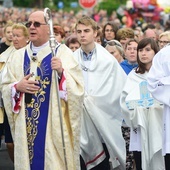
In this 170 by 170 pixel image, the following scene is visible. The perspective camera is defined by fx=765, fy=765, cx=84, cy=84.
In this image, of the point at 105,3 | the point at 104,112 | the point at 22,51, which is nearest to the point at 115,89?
the point at 104,112

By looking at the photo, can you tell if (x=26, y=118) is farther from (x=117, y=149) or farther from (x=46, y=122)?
(x=117, y=149)

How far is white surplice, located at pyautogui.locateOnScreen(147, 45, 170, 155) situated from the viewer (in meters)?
7.60

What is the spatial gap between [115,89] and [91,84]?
1.09 feet

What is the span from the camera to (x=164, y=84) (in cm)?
763

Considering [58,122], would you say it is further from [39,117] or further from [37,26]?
[37,26]

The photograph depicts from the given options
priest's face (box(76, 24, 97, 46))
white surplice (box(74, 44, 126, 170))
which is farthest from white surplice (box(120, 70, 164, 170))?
priest's face (box(76, 24, 97, 46))

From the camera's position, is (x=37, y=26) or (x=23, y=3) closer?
(x=37, y=26)

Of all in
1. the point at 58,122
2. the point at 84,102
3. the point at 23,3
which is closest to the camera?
the point at 58,122

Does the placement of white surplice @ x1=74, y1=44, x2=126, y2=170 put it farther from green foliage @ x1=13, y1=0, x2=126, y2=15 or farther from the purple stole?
green foliage @ x1=13, y1=0, x2=126, y2=15

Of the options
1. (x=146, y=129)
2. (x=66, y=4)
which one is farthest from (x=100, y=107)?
(x=66, y=4)

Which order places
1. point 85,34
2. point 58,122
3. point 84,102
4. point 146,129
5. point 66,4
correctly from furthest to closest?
1. point 66,4
2. point 85,34
3. point 84,102
4. point 146,129
5. point 58,122

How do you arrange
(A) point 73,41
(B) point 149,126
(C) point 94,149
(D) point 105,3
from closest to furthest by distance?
(B) point 149,126 < (C) point 94,149 < (A) point 73,41 < (D) point 105,3

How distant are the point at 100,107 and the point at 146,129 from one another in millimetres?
829

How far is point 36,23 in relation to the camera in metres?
7.88
